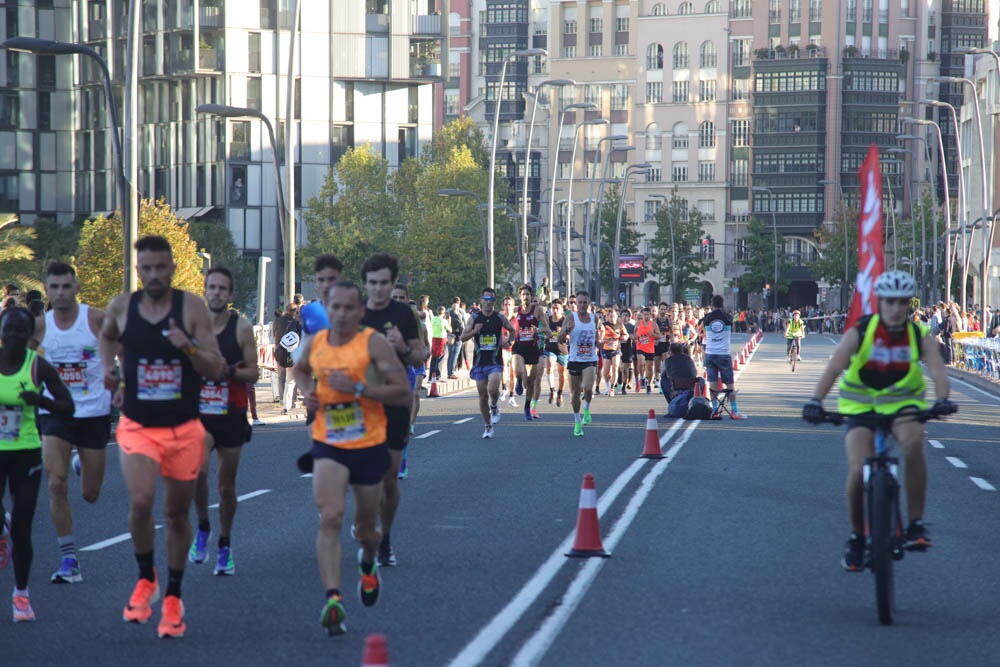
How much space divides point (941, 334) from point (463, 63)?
115 metres

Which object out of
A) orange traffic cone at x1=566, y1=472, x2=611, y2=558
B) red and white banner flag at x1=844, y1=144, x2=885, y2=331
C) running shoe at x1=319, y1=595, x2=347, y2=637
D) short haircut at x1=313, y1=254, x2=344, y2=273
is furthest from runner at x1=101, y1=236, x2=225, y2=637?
red and white banner flag at x1=844, y1=144, x2=885, y2=331

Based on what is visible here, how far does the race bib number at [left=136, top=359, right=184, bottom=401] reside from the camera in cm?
758

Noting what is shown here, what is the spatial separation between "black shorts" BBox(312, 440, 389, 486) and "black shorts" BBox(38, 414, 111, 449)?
2.26m

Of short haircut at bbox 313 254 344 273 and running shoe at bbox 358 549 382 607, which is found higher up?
short haircut at bbox 313 254 344 273

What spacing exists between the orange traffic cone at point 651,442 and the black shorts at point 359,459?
32.1 feet

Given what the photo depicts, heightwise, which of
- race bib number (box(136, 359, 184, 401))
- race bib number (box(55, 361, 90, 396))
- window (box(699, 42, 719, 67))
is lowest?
race bib number (box(55, 361, 90, 396))

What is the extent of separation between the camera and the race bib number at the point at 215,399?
964 cm

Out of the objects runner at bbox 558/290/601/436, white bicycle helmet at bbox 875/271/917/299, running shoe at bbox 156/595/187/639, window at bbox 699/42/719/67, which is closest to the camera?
running shoe at bbox 156/595/187/639

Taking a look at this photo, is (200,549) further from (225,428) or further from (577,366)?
(577,366)

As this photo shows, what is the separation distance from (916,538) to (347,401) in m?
3.11

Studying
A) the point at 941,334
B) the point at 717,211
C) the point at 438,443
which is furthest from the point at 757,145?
the point at 438,443

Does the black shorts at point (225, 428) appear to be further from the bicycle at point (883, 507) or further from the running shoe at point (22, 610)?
the bicycle at point (883, 507)

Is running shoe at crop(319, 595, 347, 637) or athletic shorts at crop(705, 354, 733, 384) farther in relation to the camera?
athletic shorts at crop(705, 354, 733, 384)

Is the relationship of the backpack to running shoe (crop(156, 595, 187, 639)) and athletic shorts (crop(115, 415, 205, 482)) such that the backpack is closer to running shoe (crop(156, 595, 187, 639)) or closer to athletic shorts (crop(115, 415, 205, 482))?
athletic shorts (crop(115, 415, 205, 482))
